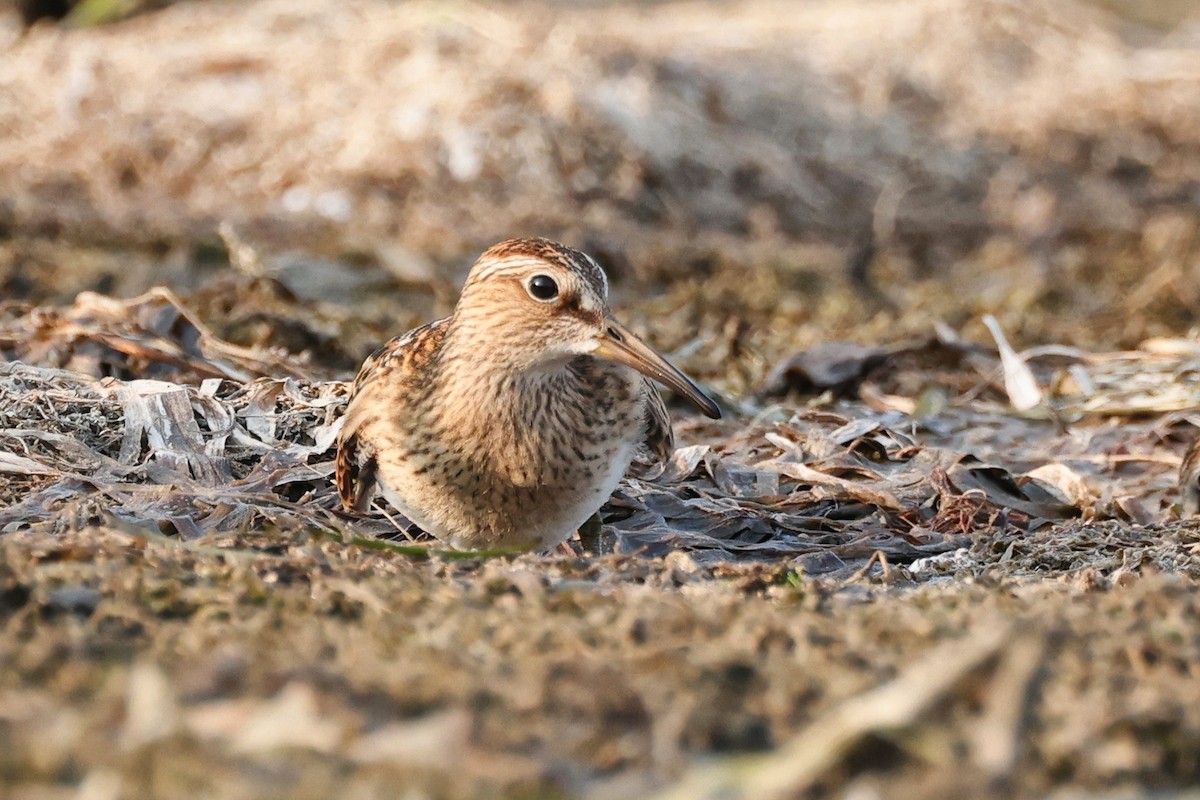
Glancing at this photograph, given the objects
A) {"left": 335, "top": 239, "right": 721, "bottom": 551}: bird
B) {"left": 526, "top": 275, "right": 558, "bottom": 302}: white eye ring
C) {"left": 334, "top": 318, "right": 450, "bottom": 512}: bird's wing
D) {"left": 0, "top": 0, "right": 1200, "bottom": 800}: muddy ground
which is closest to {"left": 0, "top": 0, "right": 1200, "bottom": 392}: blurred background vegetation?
{"left": 0, "top": 0, "right": 1200, "bottom": 800}: muddy ground

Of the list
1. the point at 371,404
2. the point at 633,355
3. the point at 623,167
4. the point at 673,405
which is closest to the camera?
the point at 633,355

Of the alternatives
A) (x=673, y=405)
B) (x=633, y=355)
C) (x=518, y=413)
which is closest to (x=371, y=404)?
(x=518, y=413)

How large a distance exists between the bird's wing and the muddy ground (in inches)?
7.3

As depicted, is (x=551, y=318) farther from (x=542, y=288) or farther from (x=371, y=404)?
(x=371, y=404)

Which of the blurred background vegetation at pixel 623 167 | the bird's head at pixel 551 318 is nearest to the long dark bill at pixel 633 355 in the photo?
the bird's head at pixel 551 318

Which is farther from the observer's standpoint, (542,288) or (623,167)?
(623,167)

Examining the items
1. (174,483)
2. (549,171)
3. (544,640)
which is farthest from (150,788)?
(549,171)

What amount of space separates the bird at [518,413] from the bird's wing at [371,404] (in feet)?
0.03

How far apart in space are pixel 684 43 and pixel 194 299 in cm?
603

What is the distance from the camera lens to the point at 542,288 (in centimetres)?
425

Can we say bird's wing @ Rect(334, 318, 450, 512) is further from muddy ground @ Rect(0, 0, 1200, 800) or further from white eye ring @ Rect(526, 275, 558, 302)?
white eye ring @ Rect(526, 275, 558, 302)

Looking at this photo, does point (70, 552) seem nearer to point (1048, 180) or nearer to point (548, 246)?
point (548, 246)

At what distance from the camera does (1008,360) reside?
21.0 feet

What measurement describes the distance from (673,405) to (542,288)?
233cm
